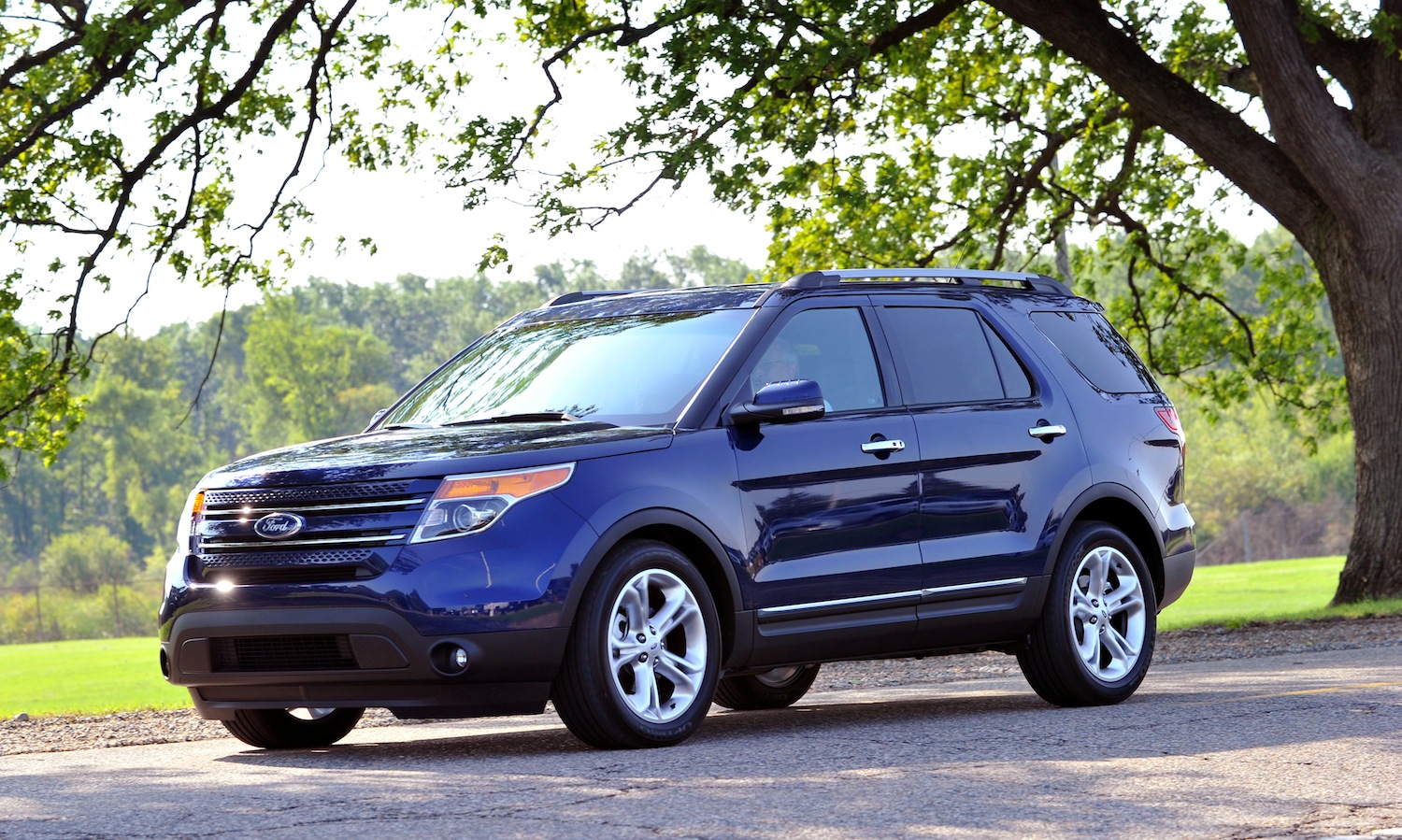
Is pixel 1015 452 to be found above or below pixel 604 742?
above

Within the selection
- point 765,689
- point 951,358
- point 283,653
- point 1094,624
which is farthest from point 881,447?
point 283,653

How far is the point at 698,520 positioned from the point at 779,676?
291 centimetres

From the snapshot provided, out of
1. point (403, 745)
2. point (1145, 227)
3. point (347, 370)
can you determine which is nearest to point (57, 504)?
point (347, 370)

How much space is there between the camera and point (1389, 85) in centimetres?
1658

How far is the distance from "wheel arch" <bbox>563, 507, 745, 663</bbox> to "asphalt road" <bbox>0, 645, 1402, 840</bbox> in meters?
0.52

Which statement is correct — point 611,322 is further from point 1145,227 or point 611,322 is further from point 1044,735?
point 1145,227

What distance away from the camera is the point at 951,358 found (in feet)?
29.2

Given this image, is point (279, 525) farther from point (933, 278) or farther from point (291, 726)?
point (933, 278)

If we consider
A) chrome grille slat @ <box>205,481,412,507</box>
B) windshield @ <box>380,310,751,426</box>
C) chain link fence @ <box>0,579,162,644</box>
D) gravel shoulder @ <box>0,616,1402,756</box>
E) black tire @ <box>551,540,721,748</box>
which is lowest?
chain link fence @ <box>0,579,162,644</box>

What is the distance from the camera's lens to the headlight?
6.87 m

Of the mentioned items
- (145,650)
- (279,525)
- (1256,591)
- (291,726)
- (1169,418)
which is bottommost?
(1256,591)

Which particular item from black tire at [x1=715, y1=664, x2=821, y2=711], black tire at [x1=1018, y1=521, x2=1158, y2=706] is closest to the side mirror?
black tire at [x1=1018, y1=521, x2=1158, y2=706]

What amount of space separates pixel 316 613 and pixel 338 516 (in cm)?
37

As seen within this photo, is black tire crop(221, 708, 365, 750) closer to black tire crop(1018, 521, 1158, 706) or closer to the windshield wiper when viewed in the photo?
the windshield wiper
